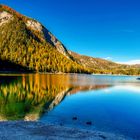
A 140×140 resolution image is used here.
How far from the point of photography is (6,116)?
36.0 metres

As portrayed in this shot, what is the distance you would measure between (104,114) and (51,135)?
18.3 meters

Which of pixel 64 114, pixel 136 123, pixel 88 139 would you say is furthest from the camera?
pixel 64 114

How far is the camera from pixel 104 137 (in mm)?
24203

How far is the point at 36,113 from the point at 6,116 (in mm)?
4820

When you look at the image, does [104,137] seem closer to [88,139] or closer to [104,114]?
[88,139]

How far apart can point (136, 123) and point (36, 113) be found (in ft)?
46.0

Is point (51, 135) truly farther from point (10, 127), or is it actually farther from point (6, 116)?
point (6, 116)

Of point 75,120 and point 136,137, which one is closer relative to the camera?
point 136,137

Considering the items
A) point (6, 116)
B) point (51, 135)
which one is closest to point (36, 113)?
point (6, 116)

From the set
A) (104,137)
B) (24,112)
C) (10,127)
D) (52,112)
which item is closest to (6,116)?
(24,112)

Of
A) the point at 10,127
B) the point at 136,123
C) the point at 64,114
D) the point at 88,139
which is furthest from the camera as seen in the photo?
the point at 64,114

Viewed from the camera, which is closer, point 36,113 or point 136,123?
point 136,123

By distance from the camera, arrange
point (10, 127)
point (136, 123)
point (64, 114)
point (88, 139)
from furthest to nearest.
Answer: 1. point (64, 114)
2. point (136, 123)
3. point (10, 127)
4. point (88, 139)

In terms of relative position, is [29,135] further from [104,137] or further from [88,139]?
[104,137]
